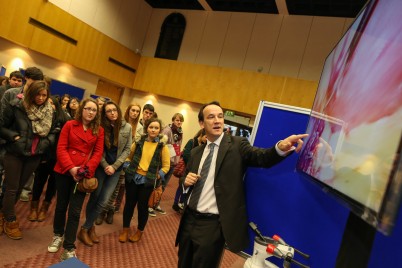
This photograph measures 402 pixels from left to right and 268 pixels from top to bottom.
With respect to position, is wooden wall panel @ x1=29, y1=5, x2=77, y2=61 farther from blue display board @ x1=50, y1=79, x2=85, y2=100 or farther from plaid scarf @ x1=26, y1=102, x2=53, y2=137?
plaid scarf @ x1=26, y1=102, x2=53, y2=137

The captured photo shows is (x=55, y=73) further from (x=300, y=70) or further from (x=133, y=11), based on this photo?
(x=300, y=70)

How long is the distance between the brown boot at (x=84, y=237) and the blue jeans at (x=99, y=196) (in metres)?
0.05

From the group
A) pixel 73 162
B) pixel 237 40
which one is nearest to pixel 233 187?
pixel 73 162

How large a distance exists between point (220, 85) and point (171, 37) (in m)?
2.72

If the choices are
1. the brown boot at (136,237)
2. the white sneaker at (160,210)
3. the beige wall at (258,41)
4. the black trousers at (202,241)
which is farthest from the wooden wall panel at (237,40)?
the black trousers at (202,241)

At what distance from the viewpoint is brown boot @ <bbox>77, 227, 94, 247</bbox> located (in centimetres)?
292

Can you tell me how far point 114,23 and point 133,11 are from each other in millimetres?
1005

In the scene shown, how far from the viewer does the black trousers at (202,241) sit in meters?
1.79

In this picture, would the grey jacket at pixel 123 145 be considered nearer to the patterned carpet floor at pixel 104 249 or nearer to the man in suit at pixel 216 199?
the patterned carpet floor at pixel 104 249

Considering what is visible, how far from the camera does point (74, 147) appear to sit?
257 cm

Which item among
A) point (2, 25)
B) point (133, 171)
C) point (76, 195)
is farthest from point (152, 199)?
point (2, 25)

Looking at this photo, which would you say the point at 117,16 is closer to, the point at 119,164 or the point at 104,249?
the point at 119,164

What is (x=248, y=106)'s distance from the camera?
8359 millimetres

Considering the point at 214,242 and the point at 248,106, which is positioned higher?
the point at 248,106
